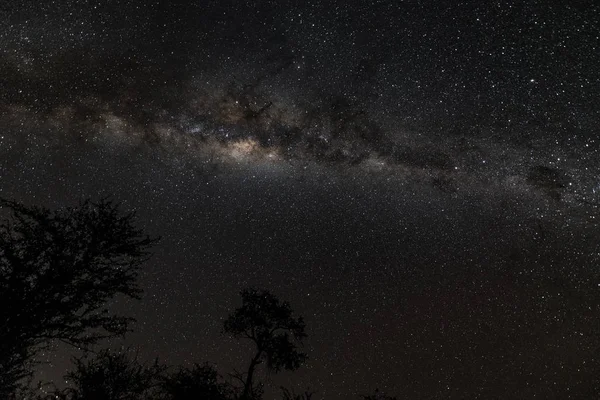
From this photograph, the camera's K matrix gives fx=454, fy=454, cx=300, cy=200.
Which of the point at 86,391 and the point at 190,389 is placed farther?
the point at 86,391

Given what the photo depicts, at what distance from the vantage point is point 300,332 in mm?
23672

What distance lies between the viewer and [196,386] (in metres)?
16.2

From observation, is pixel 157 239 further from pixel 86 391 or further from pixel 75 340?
pixel 86 391

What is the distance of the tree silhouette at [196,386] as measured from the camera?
15791 mm

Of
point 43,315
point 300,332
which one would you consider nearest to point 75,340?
point 43,315

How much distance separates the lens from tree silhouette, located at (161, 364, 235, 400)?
51.8ft

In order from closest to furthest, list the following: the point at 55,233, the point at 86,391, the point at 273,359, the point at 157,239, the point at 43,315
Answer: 1. the point at 43,315
2. the point at 55,233
3. the point at 157,239
4. the point at 86,391
5. the point at 273,359

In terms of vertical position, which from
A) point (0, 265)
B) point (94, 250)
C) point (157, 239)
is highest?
point (157, 239)

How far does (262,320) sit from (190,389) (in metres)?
7.14

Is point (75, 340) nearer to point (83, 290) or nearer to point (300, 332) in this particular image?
point (83, 290)

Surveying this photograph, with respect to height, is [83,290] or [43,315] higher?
[83,290]

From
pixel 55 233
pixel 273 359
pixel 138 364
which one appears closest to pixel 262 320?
pixel 273 359

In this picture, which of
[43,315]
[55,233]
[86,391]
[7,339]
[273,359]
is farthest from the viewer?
[273,359]

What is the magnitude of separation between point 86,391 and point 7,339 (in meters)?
6.93
